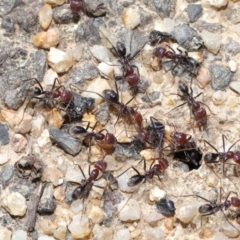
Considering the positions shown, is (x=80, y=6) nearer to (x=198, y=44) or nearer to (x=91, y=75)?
(x=91, y=75)

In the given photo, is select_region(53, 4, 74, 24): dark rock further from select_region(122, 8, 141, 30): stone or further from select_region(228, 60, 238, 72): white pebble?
select_region(228, 60, 238, 72): white pebble

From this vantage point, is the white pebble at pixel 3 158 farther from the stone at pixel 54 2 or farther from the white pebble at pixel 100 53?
the stone at pixel 54 2

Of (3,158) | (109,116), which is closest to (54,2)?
(109,116)

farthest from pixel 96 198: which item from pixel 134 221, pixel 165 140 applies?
pixel 165 140

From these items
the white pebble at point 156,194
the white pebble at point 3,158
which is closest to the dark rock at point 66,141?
the white pebble at point 3,158

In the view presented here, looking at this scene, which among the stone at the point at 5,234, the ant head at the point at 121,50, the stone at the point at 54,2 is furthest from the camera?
the stone at the point at 54,2

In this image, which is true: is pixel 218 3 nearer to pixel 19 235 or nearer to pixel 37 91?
pixel 37 91
